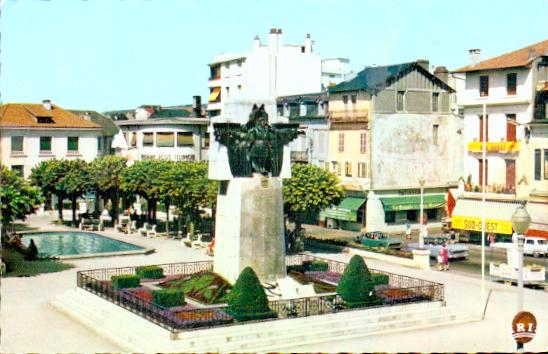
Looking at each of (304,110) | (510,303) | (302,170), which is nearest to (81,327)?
(510,303)

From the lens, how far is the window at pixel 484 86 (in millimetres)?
63219

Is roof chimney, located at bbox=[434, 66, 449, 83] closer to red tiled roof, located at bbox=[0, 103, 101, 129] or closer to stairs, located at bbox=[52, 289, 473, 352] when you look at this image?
red tiled roof, located at bbox=[0, 103, 101, 129]

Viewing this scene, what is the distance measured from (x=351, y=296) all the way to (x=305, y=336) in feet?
10.9

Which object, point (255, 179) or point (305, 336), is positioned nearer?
point (305, 336)

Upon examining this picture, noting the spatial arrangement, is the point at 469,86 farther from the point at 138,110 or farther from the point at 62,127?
the point at 138,110

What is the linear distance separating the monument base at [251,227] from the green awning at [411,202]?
34.4 m

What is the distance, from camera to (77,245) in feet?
183

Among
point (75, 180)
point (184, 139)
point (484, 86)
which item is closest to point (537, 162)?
point (484, 86)

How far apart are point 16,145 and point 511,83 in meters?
45.3

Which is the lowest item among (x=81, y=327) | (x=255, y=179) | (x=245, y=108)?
(x=81, y=327)

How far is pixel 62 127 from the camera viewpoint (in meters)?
81.2

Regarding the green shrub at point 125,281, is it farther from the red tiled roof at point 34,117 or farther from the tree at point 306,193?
the red tiled roof at point 34,117

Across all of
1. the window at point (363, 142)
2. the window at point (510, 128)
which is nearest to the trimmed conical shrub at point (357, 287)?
the window at point (510, 128)

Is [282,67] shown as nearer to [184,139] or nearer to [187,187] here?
[184,139]
